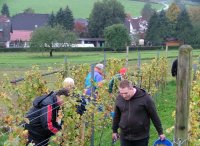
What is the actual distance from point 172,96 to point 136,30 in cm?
7426

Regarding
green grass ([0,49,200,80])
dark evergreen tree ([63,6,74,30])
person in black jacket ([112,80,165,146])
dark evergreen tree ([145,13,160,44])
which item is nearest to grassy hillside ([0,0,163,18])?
dark evergreen tree ([63,6,74,30])

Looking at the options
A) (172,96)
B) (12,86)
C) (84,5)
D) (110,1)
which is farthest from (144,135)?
(84,5)

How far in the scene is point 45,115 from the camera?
205 inches

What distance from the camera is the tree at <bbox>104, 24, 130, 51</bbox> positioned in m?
62.5

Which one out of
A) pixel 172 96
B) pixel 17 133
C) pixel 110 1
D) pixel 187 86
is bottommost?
pixel 172 96

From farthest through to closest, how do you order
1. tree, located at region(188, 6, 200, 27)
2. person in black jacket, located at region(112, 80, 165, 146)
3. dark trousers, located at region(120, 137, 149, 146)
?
tree, located at region(188, 6, 200, 27) < dark trousers, located at region(120, 137, 149, 146) < person in black jacket, located at region(112, 80, 165, 146)

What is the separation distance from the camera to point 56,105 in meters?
5.30

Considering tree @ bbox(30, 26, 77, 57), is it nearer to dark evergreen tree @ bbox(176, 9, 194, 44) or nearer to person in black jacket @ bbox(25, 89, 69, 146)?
dark evergreen tree @ bbox(176, 9, 194, 44)

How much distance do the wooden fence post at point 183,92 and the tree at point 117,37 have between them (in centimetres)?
5837

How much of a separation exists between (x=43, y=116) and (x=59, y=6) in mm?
105970

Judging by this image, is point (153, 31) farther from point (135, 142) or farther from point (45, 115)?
point (45, 115)

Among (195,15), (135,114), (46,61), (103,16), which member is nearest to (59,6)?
(103,16)

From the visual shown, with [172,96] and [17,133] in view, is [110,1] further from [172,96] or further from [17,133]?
[17,133]

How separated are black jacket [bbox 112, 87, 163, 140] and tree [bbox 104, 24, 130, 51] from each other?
186 feet
